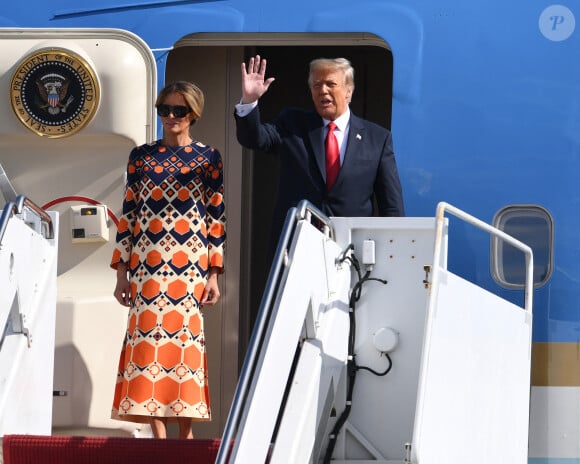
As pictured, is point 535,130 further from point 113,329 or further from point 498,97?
point 113,329

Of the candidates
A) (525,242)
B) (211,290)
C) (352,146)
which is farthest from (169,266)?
(525,242)

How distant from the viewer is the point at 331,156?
237 inches

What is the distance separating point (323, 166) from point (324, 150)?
0.08m

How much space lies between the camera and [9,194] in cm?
648

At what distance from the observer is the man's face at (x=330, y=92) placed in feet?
19.5

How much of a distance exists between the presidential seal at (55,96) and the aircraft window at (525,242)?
212 centimetres

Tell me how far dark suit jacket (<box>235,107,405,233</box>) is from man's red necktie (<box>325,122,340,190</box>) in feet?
0.10

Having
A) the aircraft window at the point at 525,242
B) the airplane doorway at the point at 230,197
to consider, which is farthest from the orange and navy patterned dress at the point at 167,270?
the aircraft window at the point at 525,242

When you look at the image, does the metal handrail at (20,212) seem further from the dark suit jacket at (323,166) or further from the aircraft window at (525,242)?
the aircraft window at (525,242)

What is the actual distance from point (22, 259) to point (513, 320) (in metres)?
2.02

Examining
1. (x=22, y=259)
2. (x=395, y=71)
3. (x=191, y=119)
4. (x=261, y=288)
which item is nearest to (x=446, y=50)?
(x=395, y=71)

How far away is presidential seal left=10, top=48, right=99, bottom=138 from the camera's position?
675cm

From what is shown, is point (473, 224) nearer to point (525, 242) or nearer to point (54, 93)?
point (525, 242)

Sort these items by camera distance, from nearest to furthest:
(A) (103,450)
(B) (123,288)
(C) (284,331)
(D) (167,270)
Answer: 1. (C) (284,331)
2. (A) (103,450)
3. (D) (167,270)
4. (B) (123,288)
